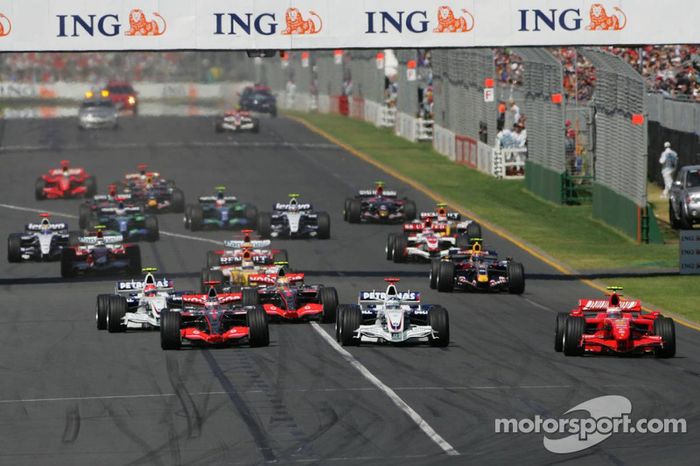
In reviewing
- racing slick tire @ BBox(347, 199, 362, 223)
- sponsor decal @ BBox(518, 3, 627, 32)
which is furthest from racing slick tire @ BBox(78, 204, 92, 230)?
sponsor decal @ BBox(518, 3, 627, 32)

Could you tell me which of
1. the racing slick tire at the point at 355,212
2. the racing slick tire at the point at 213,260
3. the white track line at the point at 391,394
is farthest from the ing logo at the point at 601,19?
the racing slick tire at the point at 355,212

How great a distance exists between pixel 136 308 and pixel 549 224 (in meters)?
22.0

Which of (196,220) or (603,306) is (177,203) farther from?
(603,306)

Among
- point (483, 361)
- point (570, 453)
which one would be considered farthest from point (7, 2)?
point (570, 453)

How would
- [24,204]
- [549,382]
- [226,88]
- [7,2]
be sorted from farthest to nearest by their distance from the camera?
[226,88] → [24,204] → [7,2] → [549,382]

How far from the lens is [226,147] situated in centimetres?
7356

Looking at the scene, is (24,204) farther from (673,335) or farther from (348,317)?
(673,335)

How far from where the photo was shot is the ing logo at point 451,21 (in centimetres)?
3403

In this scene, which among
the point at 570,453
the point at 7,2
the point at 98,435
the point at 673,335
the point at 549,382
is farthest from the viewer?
the point at 7,2

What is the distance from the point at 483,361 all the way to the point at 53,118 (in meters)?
72.0

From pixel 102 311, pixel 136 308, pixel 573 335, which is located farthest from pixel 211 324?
pixel 573 335

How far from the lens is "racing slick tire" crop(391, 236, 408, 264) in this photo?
39.5 meters

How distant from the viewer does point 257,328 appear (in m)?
26.5

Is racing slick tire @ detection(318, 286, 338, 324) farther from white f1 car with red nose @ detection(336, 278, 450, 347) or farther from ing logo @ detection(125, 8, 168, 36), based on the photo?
ing logo @ detection(125, 8, 168, 36)
